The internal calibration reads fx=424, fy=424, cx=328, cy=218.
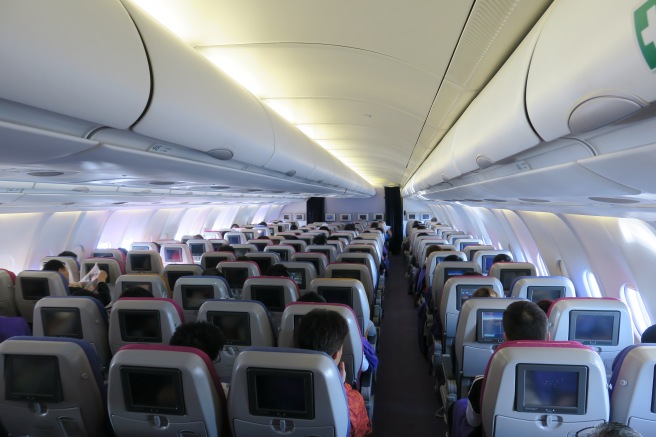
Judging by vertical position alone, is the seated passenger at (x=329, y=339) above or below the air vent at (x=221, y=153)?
below

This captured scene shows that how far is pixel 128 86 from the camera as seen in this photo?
171 cm

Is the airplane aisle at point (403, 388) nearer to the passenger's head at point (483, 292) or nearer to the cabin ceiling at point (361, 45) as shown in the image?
the passenger's head at point (483, 292)

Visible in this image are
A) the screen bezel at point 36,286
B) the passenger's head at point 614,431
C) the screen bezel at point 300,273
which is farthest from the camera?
the screen bezel at point 300,273

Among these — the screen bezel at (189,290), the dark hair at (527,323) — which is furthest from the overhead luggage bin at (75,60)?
the screen bezel at (189,290)

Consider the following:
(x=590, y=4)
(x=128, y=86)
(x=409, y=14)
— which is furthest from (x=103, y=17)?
(x=590, y=4)

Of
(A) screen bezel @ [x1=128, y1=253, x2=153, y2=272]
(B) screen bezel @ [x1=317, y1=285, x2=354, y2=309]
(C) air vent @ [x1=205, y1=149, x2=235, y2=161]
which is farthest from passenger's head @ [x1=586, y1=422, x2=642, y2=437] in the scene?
(A) screen bezel @ [x1=128, y1=253, x2=153, y2=272]

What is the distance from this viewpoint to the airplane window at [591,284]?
24.3ft

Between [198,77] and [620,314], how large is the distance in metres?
3.91

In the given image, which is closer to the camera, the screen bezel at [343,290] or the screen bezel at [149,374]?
the screen bezel at [149,374]

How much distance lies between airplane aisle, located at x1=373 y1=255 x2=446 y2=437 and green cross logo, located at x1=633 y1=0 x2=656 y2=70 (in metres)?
4.69

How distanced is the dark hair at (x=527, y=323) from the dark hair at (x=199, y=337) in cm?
226

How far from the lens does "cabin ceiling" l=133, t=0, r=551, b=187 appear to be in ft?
7.04

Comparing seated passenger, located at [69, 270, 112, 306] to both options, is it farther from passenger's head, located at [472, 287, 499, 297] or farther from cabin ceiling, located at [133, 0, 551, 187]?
passenger's head, located at [472, 287, 499, 297]

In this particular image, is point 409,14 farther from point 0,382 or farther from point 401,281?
point 401,281
